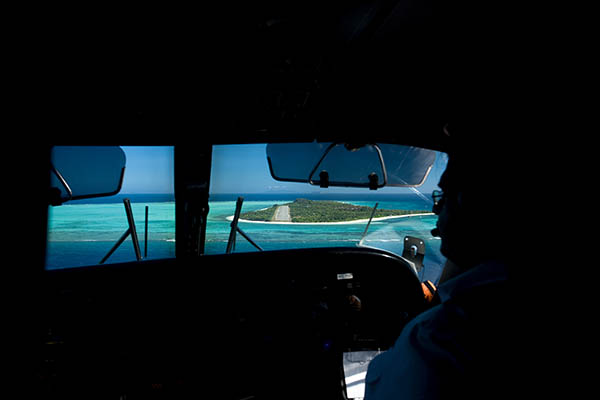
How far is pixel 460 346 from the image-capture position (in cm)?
62

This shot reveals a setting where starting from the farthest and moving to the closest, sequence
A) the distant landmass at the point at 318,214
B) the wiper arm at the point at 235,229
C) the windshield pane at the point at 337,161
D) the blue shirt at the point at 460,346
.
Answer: the distant landmass at the point at 318,214
the windshield pane at the point at 337,161
the wiper arm at the point at 235,229
the blue shirt at the point at 460,346

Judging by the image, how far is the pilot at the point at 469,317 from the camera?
0.57 metres

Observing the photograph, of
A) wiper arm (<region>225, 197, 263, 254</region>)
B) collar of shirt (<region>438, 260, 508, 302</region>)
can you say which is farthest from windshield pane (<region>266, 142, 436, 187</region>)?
collar of shirt (<region>438, 260, 508, 302</region>)

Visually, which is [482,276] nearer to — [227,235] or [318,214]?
[227,235]

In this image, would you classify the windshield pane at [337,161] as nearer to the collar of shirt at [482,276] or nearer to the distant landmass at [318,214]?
the collar of shirt at [482,276]

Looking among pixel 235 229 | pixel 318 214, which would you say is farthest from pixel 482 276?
pixel 318 214

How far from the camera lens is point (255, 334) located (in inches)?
76.0

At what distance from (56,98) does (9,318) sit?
1.84 meters

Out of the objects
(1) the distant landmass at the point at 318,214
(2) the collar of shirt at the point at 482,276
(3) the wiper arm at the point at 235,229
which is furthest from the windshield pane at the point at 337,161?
(1) the distant landmass at the point at 318,214

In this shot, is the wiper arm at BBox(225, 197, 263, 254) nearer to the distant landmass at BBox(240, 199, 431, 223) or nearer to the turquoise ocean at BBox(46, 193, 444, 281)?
the turquoise ocean at BBox(46, 193, 444, 281)

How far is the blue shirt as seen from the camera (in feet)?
1.87

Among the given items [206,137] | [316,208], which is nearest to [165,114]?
[206,137]

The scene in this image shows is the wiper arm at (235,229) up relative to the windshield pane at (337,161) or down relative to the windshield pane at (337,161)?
down

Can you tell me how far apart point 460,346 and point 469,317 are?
2.7 inches
